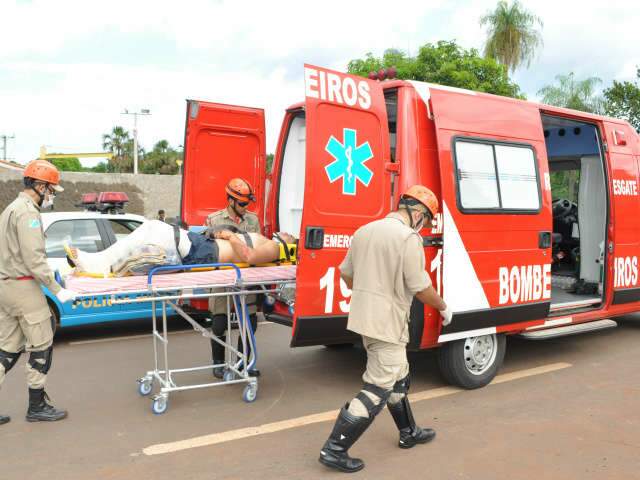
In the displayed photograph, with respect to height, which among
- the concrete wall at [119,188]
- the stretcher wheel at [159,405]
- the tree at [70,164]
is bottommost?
the stretcher wheel at [159,405]

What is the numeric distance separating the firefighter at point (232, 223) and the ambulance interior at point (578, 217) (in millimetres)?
3044

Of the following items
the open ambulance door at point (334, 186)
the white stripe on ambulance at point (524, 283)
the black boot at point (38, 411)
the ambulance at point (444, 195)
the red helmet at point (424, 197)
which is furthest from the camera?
the white stripe on ambulance at point (524, 283)

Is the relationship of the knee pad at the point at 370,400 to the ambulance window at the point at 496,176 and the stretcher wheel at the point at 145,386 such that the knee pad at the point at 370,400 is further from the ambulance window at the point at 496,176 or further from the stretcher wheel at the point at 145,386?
the stretcher wheel at the point at 145,386

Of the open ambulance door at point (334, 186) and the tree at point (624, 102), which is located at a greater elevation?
the tree at point (624, 102)

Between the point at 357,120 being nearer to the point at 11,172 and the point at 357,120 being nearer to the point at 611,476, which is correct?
the point at 611,476

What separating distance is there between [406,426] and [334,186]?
167cm

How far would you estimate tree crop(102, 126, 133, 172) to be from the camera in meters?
57.5

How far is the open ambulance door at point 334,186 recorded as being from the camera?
4.19 m

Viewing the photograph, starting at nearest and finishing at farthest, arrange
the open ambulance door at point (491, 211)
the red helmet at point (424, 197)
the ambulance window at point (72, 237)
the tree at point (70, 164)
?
the red helmet at point (424, 197) < the open ambulance door at point (491, 211) < the ambulance window at point (72, 237) < the tree at point (70, 164)

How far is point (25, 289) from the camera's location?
4.32 meters

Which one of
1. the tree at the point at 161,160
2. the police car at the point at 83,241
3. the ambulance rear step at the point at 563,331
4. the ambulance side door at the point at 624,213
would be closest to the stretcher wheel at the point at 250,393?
the ambulance rear step at the point at 563,331

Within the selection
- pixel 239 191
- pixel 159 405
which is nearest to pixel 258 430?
pixel 159 405

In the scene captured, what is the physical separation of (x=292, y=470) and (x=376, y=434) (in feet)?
2.52

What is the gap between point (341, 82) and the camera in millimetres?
4352
